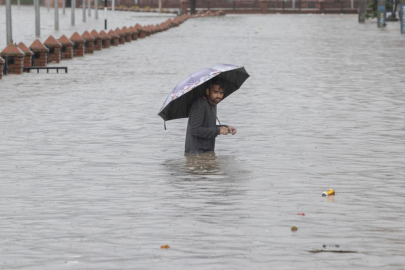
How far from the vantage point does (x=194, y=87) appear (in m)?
11.4

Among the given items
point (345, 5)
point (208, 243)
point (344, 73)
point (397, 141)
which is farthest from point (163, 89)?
point (345, 5)

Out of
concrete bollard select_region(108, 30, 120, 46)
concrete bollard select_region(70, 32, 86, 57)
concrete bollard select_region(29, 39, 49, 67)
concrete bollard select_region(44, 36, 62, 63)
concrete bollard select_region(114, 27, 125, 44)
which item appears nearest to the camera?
concrete bollard select_region(29, 39, 49, 67)

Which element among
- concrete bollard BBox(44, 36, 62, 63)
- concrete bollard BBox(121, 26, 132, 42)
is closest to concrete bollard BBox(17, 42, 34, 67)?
concrete bollard BBox(44, 36, 62, 63)

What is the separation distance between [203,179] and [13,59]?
15.1 meters

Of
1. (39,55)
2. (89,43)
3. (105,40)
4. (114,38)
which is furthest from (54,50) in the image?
(114,38)

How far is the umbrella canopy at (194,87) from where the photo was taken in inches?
450

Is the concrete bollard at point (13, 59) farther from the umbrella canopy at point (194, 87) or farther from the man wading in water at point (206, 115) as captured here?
the man wading in water at point (206, 115)

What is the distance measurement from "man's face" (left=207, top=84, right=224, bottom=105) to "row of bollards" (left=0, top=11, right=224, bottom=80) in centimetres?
1212

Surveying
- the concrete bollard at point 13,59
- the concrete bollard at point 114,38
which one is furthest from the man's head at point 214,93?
the concrete bollard at point 114,38

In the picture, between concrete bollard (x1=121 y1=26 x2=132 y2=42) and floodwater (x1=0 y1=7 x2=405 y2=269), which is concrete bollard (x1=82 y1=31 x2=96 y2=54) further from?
floodwater (x1=0 y1=7 x2=405 y2=269)

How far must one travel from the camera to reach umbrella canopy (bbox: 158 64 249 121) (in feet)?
37.5

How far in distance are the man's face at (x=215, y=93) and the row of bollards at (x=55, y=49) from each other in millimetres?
12116

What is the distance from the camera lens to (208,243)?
7.51 metres

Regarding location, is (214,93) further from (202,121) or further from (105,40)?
(105,40)
